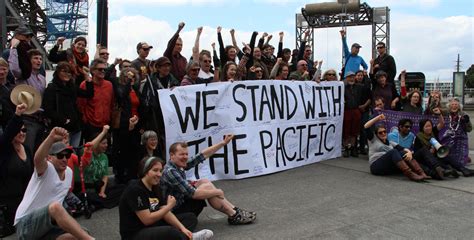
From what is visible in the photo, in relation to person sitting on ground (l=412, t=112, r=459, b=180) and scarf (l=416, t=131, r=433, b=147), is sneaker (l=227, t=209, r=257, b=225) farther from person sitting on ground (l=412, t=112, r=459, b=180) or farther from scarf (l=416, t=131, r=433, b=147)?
scarf (l=416, t=131, r=433, b=147)

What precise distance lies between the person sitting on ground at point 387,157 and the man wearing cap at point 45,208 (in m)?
4.81

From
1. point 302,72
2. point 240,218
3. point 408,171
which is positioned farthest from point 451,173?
point 240,218

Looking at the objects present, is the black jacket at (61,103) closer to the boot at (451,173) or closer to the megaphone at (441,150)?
the megaphone at (441,150)

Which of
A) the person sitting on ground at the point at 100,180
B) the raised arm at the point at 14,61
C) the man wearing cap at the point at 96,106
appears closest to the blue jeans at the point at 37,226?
the person sitting on ground at the point at 100,180

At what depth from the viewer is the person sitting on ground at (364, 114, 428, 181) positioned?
685 centimetres

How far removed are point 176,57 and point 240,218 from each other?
3.62 m

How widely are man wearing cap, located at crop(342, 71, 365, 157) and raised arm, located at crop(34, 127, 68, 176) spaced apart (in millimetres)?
6269

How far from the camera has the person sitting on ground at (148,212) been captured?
3.78 m

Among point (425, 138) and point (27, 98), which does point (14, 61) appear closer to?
point (27, 98)

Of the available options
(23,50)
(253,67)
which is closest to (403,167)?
(253,67)

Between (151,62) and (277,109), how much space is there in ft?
7.28

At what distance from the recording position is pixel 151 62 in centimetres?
713

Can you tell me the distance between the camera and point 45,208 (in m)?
3.74

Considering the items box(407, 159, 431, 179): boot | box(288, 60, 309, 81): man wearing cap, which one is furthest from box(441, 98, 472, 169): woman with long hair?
box(288, 60, 309, 81): man wearing cap
